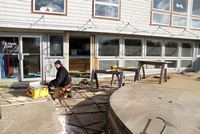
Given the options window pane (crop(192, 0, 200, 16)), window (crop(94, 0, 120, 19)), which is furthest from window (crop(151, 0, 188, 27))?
window (crop(94, 0, 120, 19))

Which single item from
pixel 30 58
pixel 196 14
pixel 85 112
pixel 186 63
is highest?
pixel 196 14

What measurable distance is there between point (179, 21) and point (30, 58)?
26.4 feet

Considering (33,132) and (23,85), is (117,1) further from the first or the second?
(33,132)

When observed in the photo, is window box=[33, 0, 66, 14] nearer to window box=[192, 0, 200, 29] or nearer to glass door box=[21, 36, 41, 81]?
glass door box=[21, 36, 41, 81]

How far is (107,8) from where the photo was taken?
297 inches

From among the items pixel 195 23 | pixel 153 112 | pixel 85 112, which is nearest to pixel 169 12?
pixel 195 23

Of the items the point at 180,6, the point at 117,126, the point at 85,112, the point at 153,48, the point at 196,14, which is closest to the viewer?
the point at 117,126

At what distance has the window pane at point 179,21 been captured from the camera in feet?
30.7

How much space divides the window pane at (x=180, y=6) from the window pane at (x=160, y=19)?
0.79m

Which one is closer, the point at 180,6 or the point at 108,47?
the point at 108,47

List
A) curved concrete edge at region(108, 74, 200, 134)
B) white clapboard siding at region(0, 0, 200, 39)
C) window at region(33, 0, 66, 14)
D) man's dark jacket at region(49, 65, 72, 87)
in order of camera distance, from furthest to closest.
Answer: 1. window at region(33, 0, 66, 14)
2. white clapboard siding at region(0, 0, 200, 39)
3. man's dark jacket at region(49, 65, 72, 87)
4. curved concrete edge at region(108, 74, 200, 134)

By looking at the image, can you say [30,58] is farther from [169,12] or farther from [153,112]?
[169,12]

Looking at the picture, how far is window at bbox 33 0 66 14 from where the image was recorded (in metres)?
6.36

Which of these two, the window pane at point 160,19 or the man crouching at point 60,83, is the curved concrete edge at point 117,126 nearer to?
the man crouching at point 60,83
